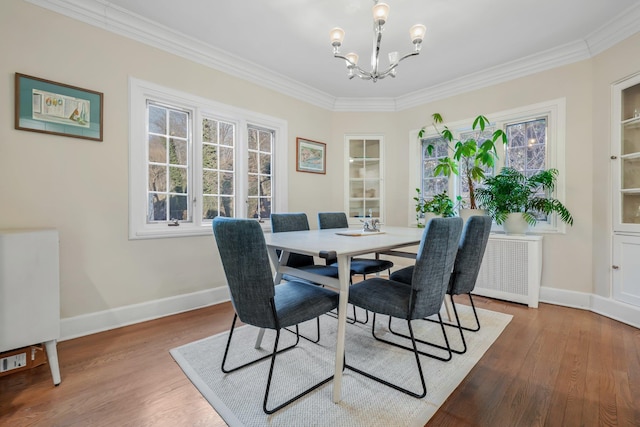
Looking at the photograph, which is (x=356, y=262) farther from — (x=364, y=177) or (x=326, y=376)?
(x=364, y=177)

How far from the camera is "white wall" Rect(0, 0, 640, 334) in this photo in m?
2.12

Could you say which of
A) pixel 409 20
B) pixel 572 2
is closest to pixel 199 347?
pixel 409 20

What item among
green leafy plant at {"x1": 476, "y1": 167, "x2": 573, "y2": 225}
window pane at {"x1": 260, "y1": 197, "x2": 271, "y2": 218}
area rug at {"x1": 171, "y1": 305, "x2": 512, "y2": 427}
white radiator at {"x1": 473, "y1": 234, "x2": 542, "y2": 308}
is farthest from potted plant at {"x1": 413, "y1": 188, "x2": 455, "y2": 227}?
window pane at {"x1": 260, "y1": 197, "x2": 271, "y2": 218}

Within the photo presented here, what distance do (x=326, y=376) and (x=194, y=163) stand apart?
2.37 m

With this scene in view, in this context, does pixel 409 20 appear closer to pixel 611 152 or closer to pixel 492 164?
pixel 492 164

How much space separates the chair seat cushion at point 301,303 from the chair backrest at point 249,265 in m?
0.09

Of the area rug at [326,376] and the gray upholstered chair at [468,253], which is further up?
the gray upholstered chair at [468,253]

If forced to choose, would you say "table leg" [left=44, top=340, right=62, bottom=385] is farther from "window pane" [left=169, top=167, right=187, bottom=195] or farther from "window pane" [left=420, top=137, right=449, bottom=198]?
"window pane" [left=420, top=137, right=449, bottom=198]

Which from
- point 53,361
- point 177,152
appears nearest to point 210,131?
point 177,152

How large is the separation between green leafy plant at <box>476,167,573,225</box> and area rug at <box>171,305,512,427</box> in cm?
138

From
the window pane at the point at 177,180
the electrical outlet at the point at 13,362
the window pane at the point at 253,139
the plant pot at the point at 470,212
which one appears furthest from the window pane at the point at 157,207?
the plant pot at the point at 470,212

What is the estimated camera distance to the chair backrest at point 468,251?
6.69ft

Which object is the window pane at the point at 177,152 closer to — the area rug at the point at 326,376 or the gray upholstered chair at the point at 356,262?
the gray upholstered chair at the point at 356,262

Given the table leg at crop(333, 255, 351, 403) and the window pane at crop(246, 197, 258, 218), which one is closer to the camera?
the table leg at crop(333, 255, 351, 403)
